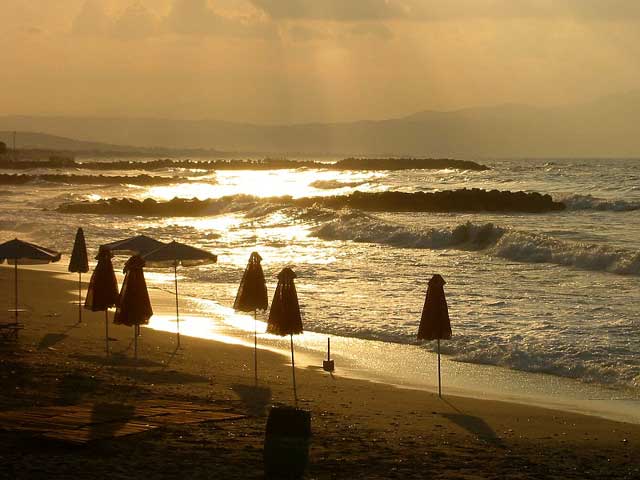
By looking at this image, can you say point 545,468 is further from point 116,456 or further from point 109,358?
point 109,358

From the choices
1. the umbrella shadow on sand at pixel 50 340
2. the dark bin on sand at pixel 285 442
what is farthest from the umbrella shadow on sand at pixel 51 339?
the dark bin on sand at pixel 285 442

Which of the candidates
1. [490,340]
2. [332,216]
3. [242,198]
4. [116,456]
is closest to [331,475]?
[116,456]

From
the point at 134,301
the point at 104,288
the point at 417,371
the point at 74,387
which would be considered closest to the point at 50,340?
the point at 104,288

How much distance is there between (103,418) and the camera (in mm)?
9969

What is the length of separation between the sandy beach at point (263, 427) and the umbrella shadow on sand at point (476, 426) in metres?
0.01

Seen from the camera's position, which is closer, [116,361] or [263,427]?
[263,427]

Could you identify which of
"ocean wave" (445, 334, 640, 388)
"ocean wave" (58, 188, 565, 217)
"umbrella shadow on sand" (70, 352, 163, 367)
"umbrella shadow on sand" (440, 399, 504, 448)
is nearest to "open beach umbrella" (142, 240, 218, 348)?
"umbrella shadow on sand" (70, 352, 163, 367)

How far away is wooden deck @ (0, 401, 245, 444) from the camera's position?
9312 mm

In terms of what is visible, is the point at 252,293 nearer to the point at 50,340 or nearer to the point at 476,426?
the point at 50,340

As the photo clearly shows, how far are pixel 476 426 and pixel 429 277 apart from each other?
607 inches

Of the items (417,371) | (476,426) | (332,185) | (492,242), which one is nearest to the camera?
(476,426)

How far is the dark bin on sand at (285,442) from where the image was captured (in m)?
8.56

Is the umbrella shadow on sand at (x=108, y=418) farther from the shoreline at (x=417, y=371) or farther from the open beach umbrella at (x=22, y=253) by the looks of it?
the open beach umbrella at (x=22, y=253)

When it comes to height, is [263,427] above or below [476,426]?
above
